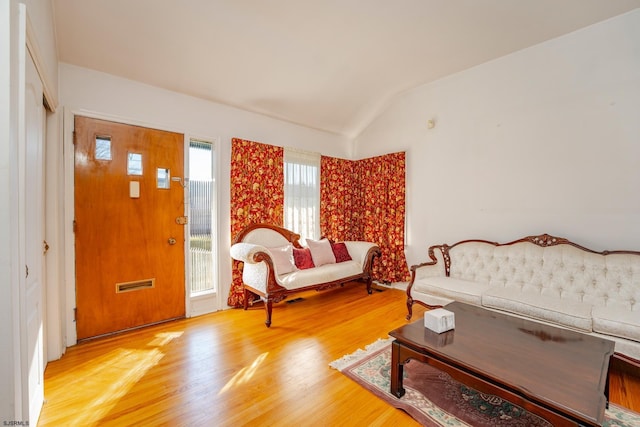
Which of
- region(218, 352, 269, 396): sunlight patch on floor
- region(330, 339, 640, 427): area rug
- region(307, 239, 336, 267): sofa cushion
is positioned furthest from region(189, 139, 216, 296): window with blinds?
region(330, 339, 640, 427): area rug

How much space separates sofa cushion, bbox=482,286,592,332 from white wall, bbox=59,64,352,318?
Answer: 9.65 ft

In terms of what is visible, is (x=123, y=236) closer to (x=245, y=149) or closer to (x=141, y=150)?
(x=141, y=150)

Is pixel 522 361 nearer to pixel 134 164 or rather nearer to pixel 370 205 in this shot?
pixel 370 205

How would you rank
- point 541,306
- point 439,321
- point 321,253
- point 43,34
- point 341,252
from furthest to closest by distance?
point 341,252 < point 321,253 < point 541,306 < point 439,321 < point 43,34

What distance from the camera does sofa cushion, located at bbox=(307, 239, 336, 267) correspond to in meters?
3.70

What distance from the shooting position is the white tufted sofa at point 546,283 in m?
2.08

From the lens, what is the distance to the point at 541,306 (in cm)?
229

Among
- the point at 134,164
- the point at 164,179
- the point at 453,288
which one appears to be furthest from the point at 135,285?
A: the point at 453,288

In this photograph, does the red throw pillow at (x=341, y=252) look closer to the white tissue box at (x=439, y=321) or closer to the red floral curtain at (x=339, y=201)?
the red floral curtain at (x=339, y=201)

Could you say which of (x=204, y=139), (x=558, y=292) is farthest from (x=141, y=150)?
(x=558, y=292)

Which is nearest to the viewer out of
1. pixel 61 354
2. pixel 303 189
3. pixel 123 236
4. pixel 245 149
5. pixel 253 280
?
pixel 61 354

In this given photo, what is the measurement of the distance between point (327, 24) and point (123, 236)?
286 centimetres

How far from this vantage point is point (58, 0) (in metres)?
1.99

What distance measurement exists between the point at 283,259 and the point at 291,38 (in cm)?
239
